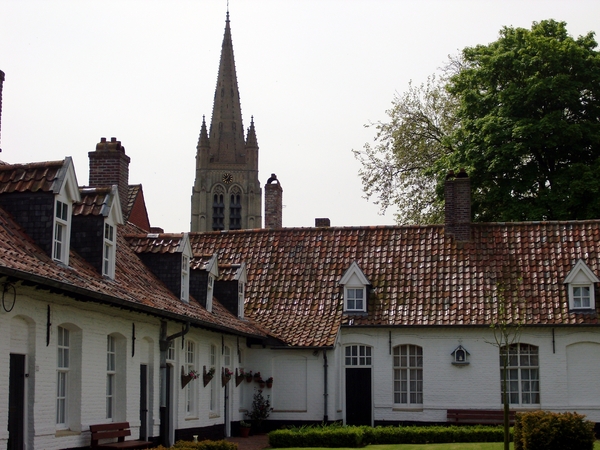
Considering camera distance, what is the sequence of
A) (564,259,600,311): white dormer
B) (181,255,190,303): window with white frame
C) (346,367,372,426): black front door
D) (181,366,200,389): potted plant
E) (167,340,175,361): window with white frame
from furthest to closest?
1. (346,367,372,426): black front door
2. (564,259,600,311): white dormer
3. (181,255,190,303): window with white frame
4. (181,366,200,389): potted plant
5. (167,340,175,361): window with white frame

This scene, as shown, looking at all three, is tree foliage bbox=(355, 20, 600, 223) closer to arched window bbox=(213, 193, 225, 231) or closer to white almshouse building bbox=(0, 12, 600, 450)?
white almshouse building bbox=(0, 12, 600, 450)

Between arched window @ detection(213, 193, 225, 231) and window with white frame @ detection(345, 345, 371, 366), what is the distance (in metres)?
58.1

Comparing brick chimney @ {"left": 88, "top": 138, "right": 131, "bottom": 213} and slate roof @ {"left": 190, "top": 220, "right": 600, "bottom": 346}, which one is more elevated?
brick chimney @ {"left": 88, "top": 138, "right": 131, "bottom": 213}

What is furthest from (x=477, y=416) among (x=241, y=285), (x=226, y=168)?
(x=226, y=168)

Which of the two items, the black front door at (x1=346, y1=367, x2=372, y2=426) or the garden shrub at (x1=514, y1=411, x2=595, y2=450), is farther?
the black front door at (x1=346, y1=367, x2=372, y2=426)

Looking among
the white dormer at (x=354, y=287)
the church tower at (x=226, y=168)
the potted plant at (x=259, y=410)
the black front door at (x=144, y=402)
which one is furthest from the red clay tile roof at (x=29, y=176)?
the church tower at (x=226, y=168)

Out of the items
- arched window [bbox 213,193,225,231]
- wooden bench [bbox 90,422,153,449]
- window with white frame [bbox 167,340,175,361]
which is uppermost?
arched window [bbox 213,193,225,231]

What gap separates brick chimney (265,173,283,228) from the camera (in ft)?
121

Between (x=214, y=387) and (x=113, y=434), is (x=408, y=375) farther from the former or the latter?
(x=113, y=434)

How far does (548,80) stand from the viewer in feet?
114

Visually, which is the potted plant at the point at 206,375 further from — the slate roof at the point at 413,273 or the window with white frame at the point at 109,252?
the window with white frame at the point at 109,252

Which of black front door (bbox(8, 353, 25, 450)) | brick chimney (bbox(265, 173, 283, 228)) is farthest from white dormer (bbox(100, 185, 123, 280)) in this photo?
brick chimney (bbox(265, 173, 283, 228))

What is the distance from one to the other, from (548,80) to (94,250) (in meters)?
21.1

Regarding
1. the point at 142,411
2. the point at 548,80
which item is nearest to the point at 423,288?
the point at 548,80
